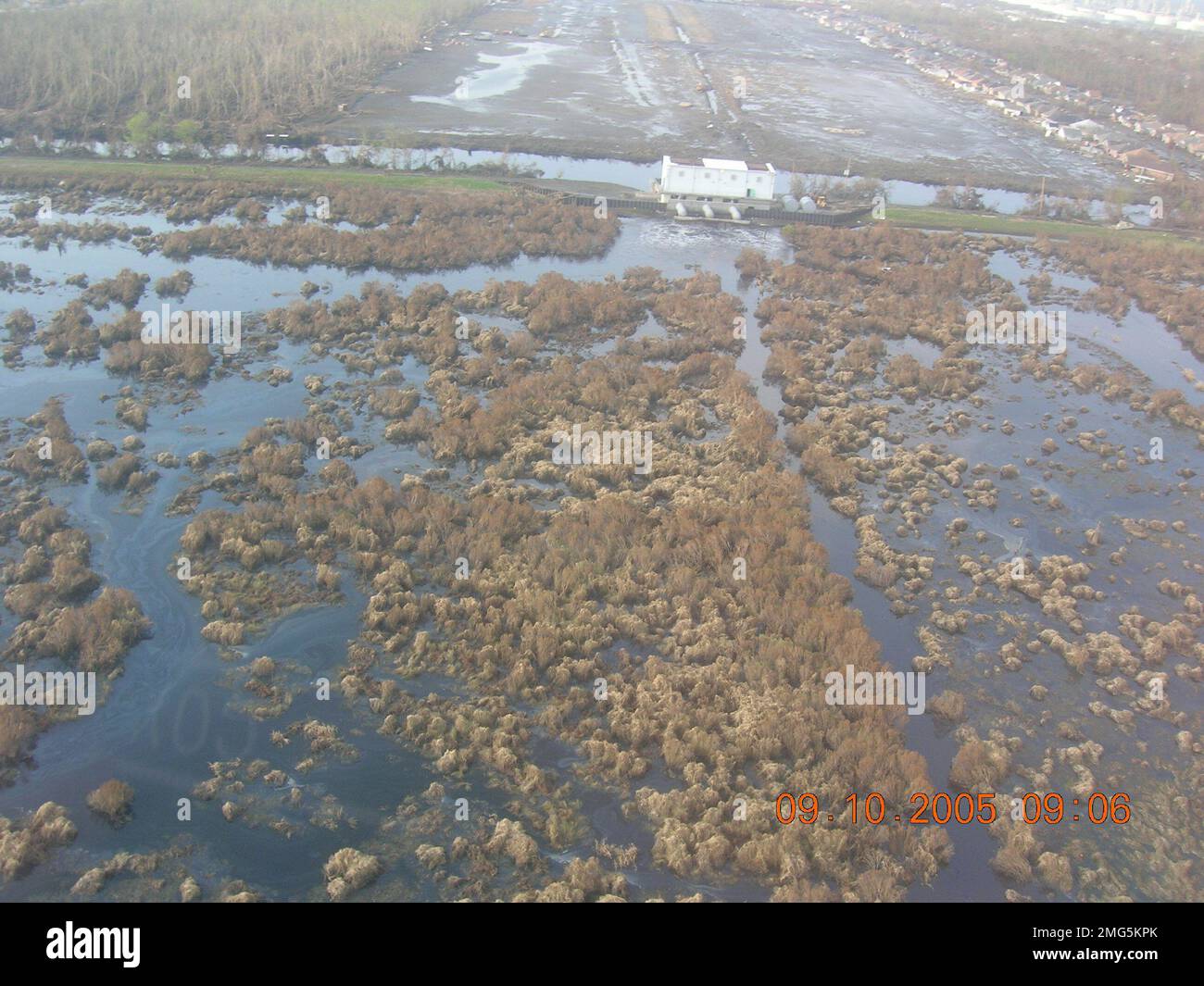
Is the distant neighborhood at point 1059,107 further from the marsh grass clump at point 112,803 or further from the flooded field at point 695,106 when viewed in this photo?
the marsh grass clump at point 112,803

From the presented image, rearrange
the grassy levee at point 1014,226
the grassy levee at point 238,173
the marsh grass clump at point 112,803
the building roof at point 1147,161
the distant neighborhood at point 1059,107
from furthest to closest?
the distant neighborhood at point 1059,107 → the building roof at point 1147,161 → the grassy levee at point 1014,226 → the grassy levee at point 238,173 → the marsh grass clump at point 112,803

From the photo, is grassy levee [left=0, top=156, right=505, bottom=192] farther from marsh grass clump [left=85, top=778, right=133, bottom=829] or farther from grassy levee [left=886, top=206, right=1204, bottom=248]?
marsh grass clump [left=85, top=778, right=133, bottom=829]

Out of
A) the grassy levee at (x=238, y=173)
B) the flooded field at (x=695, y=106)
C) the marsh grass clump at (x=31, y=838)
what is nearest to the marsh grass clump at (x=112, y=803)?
the marsh grass clump at (x=31, y=838)

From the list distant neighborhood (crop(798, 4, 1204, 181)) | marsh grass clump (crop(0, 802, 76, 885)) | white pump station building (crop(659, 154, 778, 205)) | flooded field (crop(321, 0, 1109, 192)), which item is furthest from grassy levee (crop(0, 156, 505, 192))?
distant neighborhood (crop(798, 4, 1204, 181))

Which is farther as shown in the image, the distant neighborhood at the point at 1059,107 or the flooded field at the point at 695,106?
the distant neighborhood at the point at 1059,107

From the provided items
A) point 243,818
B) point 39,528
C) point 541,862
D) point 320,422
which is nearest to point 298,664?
point 243,818

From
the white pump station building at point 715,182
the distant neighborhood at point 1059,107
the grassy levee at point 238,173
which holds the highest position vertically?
the distant neighborhood at point 1059,107

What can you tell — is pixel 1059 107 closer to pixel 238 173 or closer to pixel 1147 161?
pixel 1147 161
